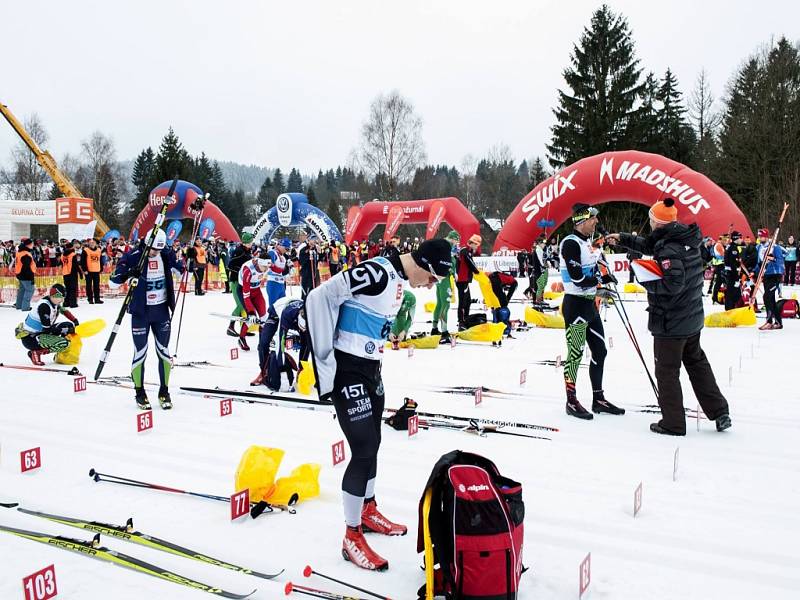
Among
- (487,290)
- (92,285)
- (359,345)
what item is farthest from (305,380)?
(92,285)

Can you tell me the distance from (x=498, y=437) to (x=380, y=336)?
253 cm

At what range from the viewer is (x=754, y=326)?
12281 mm

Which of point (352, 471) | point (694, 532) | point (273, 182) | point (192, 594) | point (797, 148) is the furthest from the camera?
point (273, 182)

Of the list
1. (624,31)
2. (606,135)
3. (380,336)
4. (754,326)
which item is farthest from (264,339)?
(624,31)

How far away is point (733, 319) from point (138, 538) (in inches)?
477

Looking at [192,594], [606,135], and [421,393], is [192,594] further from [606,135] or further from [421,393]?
[606,135]

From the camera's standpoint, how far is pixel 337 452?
480 centimetres

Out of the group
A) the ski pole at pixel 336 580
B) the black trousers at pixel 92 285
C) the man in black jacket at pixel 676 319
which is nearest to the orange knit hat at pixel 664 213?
the man in black jacket at pixel 676 319

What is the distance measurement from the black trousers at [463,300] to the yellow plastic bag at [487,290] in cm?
46

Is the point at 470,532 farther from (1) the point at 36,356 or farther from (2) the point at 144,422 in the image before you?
(1) the point at 36,356

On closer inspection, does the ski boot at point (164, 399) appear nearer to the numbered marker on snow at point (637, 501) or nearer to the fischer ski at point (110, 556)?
the fischer ski at point (110, 556)

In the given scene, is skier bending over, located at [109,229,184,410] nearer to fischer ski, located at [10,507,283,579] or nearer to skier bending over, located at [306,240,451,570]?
fischer ski, located at [10,507,283,579]

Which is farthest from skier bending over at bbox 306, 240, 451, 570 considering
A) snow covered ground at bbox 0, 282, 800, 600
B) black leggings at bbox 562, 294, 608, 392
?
black leggings at bbox 562, 294, 608, 392

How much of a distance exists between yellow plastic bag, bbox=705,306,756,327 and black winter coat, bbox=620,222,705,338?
7695 mm
